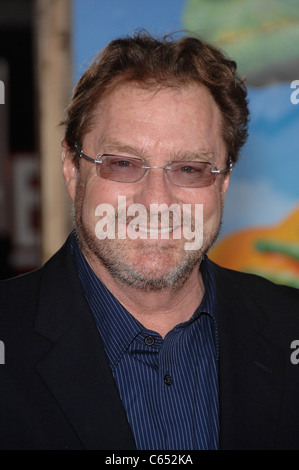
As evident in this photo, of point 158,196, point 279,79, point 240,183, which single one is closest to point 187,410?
point 158,196

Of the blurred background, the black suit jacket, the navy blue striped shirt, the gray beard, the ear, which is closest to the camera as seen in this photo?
the black suit jacket

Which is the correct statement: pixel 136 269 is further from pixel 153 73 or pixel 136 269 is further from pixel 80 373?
pixel 153 73

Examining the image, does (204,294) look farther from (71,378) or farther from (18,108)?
(18,108)

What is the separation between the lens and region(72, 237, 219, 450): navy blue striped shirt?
5.85 feet

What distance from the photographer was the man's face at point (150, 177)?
1.88m

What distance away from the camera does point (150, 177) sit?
1876mm

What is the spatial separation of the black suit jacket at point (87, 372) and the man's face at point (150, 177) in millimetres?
157

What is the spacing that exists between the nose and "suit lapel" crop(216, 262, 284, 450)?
43 centimetres

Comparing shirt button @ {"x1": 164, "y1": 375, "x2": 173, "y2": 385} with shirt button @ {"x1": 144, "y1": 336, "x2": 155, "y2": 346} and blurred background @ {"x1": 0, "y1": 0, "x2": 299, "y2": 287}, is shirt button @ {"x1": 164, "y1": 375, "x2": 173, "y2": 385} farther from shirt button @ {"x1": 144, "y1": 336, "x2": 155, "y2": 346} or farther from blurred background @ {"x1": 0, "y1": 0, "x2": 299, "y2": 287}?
blurred background @ {"x1": 0, "y1": 0, "x2": 299, "y2": 287}

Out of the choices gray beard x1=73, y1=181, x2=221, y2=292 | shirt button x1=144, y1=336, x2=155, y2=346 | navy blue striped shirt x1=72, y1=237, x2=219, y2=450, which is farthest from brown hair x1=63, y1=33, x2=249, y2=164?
shirt button x1=144, y1=336, x2=155, y2=346

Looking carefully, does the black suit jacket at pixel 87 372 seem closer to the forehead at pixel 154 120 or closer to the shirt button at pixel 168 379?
the shirt button at pixel 168 379

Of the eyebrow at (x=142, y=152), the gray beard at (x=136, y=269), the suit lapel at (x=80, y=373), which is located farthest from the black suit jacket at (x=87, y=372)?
the eyebrow at (x=142, y=152)

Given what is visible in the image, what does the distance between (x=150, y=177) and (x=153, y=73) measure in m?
0.32

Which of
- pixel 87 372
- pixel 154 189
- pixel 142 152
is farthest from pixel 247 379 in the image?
pixel 142 152
